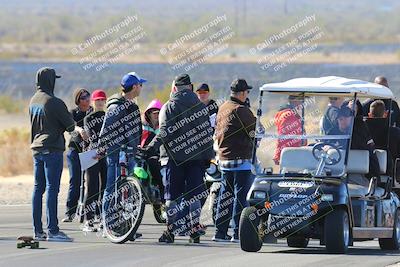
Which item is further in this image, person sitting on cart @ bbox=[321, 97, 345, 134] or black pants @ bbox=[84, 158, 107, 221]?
black pants @ bbox=[84, 158, 107, 221]

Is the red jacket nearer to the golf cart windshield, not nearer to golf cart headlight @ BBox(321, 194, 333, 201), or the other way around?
the golf cart windshield

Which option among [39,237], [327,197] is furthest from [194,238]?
[327,197]

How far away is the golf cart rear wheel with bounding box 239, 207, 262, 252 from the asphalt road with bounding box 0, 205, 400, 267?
13cm

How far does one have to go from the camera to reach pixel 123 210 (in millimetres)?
17016

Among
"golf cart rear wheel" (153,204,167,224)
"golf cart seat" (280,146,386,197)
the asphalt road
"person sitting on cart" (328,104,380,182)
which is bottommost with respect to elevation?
the asphalt road

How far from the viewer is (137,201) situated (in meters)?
16.9

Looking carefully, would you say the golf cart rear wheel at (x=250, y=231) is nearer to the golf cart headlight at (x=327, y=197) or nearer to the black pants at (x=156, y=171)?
the golf cart headlight at (x=327, y=197)

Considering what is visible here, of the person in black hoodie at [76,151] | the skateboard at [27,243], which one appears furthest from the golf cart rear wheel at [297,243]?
the person in black hoodie at [76,151]

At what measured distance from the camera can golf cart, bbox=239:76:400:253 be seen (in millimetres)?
15938

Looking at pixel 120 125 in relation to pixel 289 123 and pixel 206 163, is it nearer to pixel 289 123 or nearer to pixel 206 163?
pixel 206 163

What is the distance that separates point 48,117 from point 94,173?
204 centimetres

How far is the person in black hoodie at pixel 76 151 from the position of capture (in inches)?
765

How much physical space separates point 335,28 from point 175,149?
6325 inches

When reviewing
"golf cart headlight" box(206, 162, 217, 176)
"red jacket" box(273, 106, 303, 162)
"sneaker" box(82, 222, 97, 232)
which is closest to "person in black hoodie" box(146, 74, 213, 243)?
"red jacket" box(273, 106, 303, 162)
